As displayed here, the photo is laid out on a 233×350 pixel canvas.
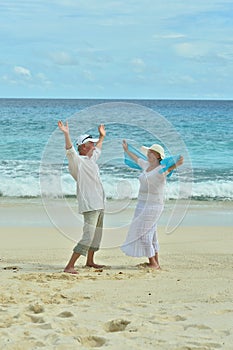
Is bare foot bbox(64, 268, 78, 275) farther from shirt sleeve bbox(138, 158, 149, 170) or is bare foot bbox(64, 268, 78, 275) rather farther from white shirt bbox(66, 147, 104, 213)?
shirt sleeve bbox(138, 158, 149, 170)

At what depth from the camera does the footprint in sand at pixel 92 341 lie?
15.5 ft

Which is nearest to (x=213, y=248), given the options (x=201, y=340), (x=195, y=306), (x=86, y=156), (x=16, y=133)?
(x=86, y=156)

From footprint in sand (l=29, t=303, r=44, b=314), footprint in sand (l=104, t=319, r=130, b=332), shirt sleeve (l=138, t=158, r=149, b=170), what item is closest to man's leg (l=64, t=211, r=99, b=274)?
shirt sleeve (l=138, t=158, r=149, b=170)

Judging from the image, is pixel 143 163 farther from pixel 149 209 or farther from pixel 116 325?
pixel 116 325

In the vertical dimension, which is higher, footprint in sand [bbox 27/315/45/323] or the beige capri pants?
the beige capri pants

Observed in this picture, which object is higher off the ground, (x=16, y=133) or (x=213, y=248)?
(x=16, y=133)

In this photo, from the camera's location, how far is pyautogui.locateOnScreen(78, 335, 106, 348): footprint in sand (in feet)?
15.5

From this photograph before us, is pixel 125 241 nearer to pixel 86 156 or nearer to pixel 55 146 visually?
pixel 86 156

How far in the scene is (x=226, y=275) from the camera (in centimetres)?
707

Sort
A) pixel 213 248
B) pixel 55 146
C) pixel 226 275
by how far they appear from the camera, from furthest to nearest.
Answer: pixel 55 146 → pixel 213 248 → pixel 226 275

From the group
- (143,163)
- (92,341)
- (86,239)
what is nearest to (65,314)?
(92,341)

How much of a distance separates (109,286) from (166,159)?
1.54 m

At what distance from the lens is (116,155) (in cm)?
910

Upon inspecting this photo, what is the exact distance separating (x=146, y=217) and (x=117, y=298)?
1.51 m
